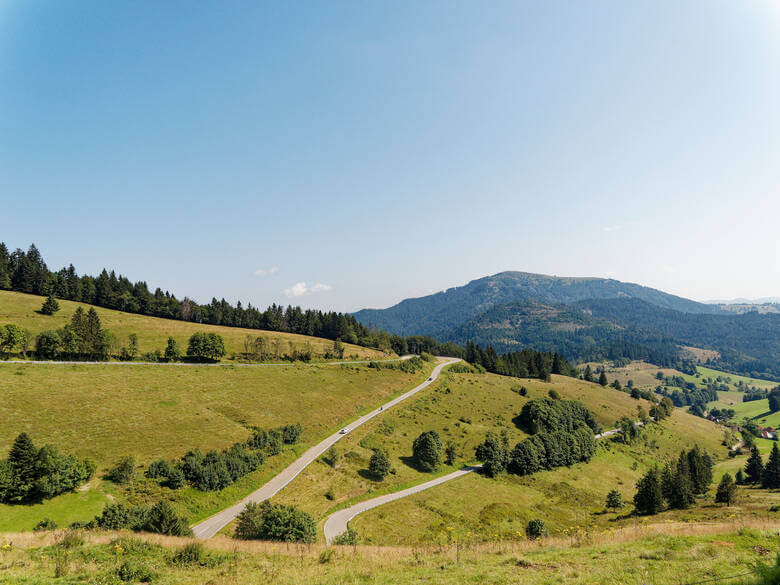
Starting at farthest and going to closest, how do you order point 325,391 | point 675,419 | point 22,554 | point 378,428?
point 675,419, point 325,391, point 378,428, point 22,554

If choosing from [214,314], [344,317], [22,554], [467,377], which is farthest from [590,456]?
[214,314]

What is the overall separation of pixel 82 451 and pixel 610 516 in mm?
81100

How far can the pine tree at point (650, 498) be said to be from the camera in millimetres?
56062

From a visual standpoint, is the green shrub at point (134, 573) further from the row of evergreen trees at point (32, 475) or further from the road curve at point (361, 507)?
the row of evergreen trees at point (32, 475)

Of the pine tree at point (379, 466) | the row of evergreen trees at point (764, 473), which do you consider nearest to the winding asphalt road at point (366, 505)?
the pine tree at point (379, 466)

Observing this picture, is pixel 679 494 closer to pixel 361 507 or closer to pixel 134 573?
pixel 361 507

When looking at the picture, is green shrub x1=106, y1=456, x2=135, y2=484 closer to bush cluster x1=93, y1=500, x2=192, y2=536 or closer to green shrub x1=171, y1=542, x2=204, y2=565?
bush cluster x1=93, y1=500, x2=192, y2=536

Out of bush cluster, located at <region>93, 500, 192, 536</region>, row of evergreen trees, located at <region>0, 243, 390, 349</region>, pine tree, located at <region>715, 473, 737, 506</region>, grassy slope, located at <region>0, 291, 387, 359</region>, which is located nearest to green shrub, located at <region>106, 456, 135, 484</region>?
bush cluster, located at <region>93, 500, 192, 536</region>

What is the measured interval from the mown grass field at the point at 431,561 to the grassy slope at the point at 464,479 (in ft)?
80.7

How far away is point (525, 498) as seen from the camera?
200 ft

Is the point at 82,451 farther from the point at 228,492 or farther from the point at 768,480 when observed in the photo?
the point at 768,480

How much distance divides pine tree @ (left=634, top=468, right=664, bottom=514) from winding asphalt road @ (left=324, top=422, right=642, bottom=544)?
2753 centimetres

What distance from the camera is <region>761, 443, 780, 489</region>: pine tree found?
78.4 m

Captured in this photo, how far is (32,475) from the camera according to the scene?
37.7 meters
